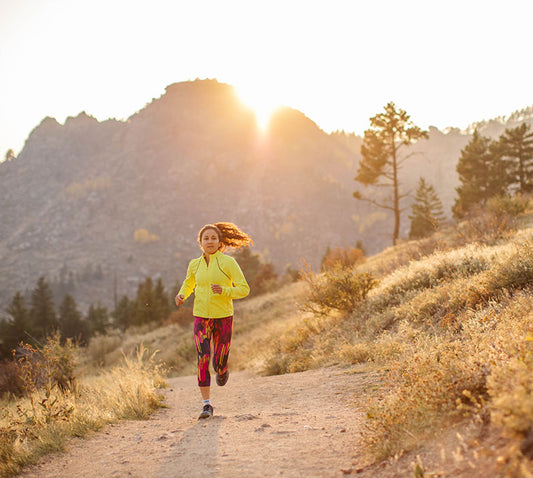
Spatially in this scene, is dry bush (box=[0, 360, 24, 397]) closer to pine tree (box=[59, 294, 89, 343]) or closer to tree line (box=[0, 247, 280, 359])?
tree line (box=[0, 247, 280, 359])

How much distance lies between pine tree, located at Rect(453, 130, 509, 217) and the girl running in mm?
29896

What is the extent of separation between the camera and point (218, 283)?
15.4 ft

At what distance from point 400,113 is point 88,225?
18455 centimetres

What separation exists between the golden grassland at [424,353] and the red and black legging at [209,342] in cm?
124

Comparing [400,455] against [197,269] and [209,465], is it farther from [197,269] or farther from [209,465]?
[197,269]

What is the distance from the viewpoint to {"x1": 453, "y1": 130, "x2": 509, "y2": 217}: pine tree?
30938mm

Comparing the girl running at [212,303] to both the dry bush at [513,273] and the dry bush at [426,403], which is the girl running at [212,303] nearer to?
the dry bush at [426,403]

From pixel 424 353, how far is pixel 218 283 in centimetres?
243

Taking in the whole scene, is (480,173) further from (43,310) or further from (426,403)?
(43,310)

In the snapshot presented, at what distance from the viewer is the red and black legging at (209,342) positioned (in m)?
4.64

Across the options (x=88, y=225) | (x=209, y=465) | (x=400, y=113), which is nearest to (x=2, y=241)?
(x=88, y=225)

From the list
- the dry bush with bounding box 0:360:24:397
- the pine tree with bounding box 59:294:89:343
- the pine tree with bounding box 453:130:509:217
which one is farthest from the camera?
the pine tree with bounding box 59:294:89:343

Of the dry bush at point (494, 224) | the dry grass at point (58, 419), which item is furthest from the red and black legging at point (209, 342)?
the dry bush at point (494, 224)

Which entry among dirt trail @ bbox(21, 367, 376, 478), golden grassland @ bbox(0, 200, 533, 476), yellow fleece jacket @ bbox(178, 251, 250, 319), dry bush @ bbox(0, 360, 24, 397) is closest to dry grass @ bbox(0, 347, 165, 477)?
golden grassland @ bbox(0, 200, 533, 476)
